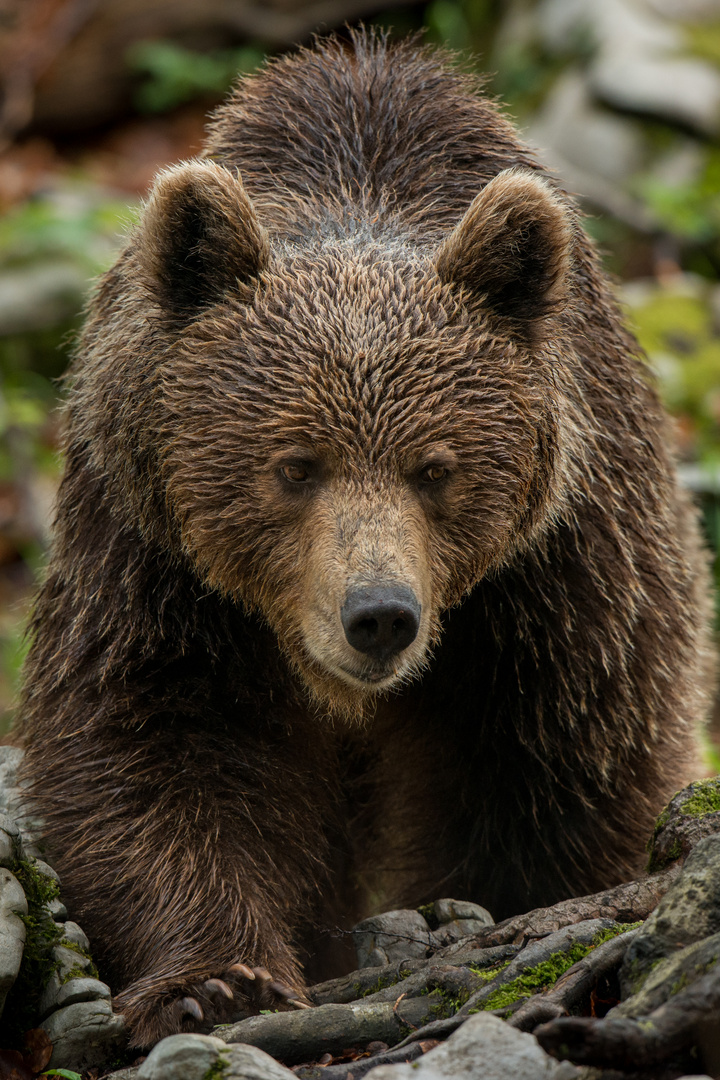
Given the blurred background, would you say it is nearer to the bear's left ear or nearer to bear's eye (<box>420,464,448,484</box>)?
the bear's left ear

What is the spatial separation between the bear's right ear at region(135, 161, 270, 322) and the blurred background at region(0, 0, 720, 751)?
5.92m

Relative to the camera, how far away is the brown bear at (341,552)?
14.4ft

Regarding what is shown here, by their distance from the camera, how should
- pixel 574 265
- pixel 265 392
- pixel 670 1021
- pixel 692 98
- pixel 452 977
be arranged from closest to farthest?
1. pixel 670 1021
2. pixel 452 977
3. pixel 265 392
4. pixel 574 265
5. pixel 692 98

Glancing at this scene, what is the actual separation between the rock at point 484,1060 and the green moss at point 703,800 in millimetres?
1164

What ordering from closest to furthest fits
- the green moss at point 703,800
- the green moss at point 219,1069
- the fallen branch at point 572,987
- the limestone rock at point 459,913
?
the green moss at point 219,1069 → the fallen branch at point 572,987 → the green moss at point 703,800 → the limestone rock at point 459,913

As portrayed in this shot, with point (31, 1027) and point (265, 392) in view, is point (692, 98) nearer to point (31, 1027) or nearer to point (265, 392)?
point (265, 392)

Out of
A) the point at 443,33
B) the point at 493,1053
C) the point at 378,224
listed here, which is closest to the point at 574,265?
the point at 378,224

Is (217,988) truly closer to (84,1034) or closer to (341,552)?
(84,1034)

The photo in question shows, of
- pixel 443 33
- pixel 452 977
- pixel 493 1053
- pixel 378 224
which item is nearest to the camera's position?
pixel 493 1053

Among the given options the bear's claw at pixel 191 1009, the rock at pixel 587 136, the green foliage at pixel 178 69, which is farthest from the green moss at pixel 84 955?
the green foliage at pixel 178 69

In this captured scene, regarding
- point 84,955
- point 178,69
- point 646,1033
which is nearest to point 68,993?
point 84,955

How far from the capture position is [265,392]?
4367 millimetres

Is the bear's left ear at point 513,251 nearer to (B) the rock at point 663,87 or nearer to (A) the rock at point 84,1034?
(A) the rock at point 84,1034

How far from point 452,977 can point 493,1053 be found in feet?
2.91
